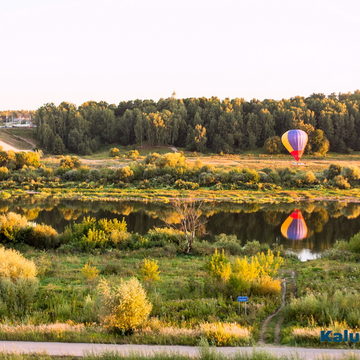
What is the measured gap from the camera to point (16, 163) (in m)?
Answer: 55.3

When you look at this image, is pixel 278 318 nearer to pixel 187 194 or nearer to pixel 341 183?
pixel 187 194

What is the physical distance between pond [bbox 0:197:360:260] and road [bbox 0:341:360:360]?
14111 mm

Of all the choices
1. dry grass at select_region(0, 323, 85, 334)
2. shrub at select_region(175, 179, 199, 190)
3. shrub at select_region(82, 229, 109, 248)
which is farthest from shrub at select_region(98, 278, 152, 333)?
shrub at select_region(175, 179, 199, 190)

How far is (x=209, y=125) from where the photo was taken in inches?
3044

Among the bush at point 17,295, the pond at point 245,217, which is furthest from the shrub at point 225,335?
the pond at point 245,217

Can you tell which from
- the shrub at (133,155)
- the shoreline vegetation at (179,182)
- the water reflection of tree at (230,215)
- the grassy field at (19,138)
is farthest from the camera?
the grassy field at (19,138)

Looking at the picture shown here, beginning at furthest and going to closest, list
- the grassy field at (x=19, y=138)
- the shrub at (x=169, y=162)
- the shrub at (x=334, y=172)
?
1. the grassy field at (x=19, y=138)
2. the shrub at (x=169, y=162)
3. the shrub at (x=334, y=172)

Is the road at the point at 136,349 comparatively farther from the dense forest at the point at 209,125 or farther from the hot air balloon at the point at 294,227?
the dense forest at the point at 209,125

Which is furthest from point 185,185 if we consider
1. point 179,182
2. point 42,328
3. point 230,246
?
point 42,328

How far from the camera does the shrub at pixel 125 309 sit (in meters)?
8.95

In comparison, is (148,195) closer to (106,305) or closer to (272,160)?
(272,160)

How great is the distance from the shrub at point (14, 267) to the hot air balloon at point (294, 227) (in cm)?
1711

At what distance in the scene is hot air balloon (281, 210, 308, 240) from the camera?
26950mm

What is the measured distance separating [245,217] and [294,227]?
4545 millimetres
